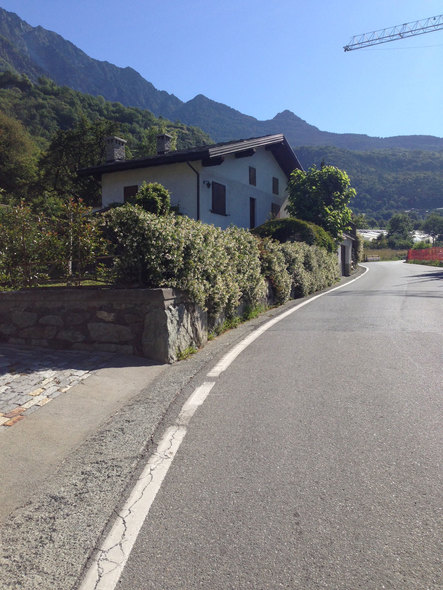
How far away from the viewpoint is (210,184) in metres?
21.2

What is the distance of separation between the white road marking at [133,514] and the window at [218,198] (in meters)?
18.4

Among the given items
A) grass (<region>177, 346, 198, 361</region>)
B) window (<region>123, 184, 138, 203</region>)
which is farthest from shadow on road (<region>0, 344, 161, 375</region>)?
window (<region>123, 184, 138, 203</region>)

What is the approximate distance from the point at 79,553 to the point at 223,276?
18.6ft

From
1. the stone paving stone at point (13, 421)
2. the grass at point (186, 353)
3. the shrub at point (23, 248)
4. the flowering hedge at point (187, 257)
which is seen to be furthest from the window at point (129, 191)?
the stone paving stone at point (13, 421)

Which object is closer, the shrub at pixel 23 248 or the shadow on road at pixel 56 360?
the shadow on road at pixel 56 360

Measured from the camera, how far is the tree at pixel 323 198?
26.4 m

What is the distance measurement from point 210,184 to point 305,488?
1947 cm

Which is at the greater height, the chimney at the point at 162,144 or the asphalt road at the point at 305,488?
the chimney at the point at 162,144

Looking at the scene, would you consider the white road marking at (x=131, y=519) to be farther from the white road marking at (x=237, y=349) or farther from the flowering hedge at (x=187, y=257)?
the flowering hedge at (x=187, y=257)

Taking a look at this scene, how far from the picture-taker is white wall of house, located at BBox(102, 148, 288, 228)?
20.9m

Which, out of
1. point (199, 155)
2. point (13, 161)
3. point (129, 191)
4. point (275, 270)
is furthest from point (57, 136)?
point (275, 270)

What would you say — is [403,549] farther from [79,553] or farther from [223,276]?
[223,276]

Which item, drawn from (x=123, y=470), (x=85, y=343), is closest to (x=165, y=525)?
(x=123, y=470)

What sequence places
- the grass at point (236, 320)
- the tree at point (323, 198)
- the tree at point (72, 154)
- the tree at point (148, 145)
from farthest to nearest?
the tree at point (148, 145)
the tree at point (72, 154)
the tree at point (323, 198)
the grass at point (236, 320)
